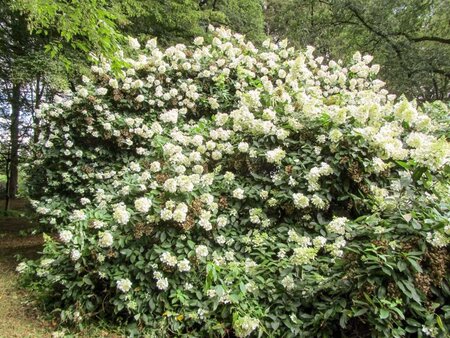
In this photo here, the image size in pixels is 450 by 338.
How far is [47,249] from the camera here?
3422 millimetres

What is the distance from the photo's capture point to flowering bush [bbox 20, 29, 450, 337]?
2.30m

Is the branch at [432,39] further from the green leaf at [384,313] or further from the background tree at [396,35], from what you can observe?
the green leaf at [384,313]

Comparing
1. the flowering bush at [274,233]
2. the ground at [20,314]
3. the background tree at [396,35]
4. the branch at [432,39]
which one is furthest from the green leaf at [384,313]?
the branch at [432,39]

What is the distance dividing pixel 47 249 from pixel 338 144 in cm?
289

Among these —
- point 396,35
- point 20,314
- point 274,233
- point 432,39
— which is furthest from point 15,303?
point 432,39

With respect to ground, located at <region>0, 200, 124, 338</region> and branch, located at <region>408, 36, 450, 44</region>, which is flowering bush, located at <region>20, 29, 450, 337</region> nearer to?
ground, located at <region>0, 200, 124, 338</region>

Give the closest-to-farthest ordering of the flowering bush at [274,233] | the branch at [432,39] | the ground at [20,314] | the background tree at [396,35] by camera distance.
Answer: the flowering bush at [274,233] < the ground at [20,314] < the branch at [432,39] < the background tree at [396,35]

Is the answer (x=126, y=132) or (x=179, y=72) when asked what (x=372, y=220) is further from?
(x=179, y=72)

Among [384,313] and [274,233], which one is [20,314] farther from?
[384,313]

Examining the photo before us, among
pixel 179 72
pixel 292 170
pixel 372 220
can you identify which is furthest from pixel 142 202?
pixel 179 72

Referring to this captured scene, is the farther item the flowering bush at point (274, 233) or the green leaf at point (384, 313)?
the flowering bush at point (274, 233)

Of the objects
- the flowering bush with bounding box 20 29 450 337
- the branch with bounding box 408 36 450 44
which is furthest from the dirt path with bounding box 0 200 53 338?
the branch with bounding box 408 36 450 44

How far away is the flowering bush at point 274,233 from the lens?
230cm

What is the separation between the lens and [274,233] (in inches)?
129
